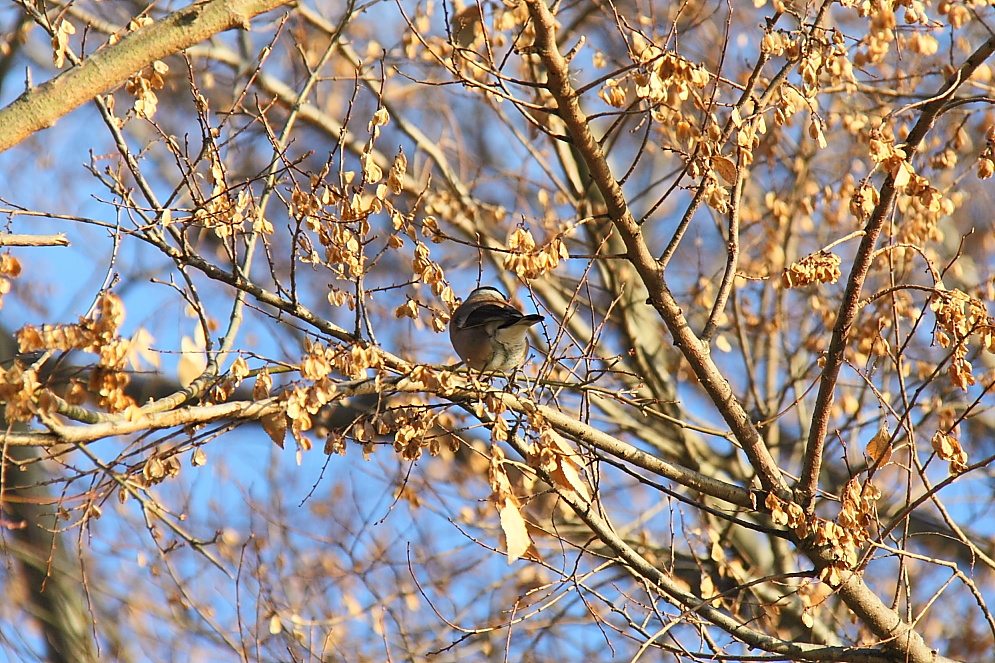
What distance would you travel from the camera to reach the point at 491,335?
504 cm

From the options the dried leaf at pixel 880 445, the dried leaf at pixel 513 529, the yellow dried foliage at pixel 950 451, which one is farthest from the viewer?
the dried leaf at pixel 880 445

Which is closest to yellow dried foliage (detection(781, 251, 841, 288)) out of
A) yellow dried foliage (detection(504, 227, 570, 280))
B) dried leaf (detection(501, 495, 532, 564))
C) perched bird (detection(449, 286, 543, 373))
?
yellow dried foliage (detection(504, 227, 570, 280))

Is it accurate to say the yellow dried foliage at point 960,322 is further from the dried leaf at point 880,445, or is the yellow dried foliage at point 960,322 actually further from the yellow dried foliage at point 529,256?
the yellow dried foliage at point 529,256

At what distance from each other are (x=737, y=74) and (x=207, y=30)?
5.47 metres

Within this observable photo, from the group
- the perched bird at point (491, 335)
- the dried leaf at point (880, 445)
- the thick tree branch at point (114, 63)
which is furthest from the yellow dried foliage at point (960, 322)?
the thick tree branch at point (114, 63)

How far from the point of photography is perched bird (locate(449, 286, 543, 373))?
4912mm

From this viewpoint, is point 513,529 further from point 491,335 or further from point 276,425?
point 491,335

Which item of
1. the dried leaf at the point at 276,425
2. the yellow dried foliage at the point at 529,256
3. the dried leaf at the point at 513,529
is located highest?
the yellow dried foliage at the point at 529,256

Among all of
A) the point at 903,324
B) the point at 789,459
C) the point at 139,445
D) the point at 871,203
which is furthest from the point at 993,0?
the point at 789,459

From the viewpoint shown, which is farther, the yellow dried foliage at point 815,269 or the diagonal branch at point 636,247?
the yellow dried foliage at point 815,269

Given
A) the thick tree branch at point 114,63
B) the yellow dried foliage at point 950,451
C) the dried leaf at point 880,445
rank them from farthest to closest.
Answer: the dried leaf at point 880,445 → the yellow dried foliage at point 950,451 → the thick tree branch at point 114,63

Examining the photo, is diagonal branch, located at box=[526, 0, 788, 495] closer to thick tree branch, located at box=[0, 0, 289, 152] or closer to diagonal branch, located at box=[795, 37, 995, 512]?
diagonal branch, located at box=[795, 37, 995, 512]

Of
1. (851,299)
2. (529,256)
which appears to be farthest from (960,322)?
(529,256)

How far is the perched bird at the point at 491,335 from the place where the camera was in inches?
193
